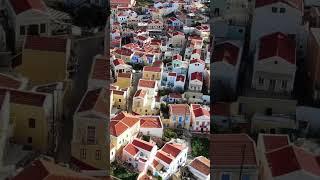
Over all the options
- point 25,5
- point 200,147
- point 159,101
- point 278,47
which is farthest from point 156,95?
point 25,5

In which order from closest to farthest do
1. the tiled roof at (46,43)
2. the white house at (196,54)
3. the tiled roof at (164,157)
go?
1. the tiled roof at (164,157)
2. the white house at (196,54)
3. the tiled roof at (46,43)

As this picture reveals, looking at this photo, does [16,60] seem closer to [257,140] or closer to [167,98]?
[167,98]

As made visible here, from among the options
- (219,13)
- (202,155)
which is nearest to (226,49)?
(219,13)

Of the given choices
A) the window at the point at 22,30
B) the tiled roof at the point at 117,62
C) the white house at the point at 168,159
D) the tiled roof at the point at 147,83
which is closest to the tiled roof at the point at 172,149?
the white house at the point at 168,159

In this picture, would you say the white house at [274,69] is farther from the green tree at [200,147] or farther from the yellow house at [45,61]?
the yellow house at [45,61]

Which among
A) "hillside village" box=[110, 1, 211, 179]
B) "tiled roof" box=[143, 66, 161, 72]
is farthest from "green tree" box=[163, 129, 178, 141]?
"tiled roof" box=[143, 66, 161, 72]

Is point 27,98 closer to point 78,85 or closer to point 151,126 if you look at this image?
point 78,85

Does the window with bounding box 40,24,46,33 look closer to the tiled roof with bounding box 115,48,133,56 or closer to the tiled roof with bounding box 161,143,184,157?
the tiled roof with bounding box 115,48,133,56
